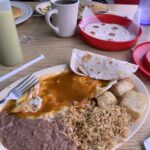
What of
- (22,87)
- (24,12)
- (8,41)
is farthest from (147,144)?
(24,12)

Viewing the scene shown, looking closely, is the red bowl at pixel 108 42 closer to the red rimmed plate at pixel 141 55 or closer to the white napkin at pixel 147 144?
the red rimmed plate at pixel 141 55

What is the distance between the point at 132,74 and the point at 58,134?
321 mm

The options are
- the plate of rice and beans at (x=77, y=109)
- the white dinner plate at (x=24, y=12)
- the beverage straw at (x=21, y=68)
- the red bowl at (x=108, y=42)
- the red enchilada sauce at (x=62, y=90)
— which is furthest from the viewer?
the white dinner plate at (x=24, y=12)

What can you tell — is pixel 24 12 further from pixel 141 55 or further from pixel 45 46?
pixel 141 55

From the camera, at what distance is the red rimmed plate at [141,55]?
0.86 metres

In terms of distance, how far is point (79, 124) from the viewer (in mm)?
652

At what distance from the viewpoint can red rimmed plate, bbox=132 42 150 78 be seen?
2.81 ft

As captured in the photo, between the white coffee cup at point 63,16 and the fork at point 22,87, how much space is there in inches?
11.5

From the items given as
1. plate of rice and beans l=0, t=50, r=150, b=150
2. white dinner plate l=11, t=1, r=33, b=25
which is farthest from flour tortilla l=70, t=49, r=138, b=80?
white dinner plate l=11, t=1, r=33, b=25

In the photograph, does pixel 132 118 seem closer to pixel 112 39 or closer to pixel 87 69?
pixel 87 69

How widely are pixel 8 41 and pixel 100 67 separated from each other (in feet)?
1.00

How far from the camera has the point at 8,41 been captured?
2.78ft

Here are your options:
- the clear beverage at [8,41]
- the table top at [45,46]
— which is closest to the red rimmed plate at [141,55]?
the table top at [45,46]

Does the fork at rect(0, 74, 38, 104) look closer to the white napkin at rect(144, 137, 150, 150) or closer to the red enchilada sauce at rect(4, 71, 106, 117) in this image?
the red enchilada sauce at rect(4, 71, 106, 117)
